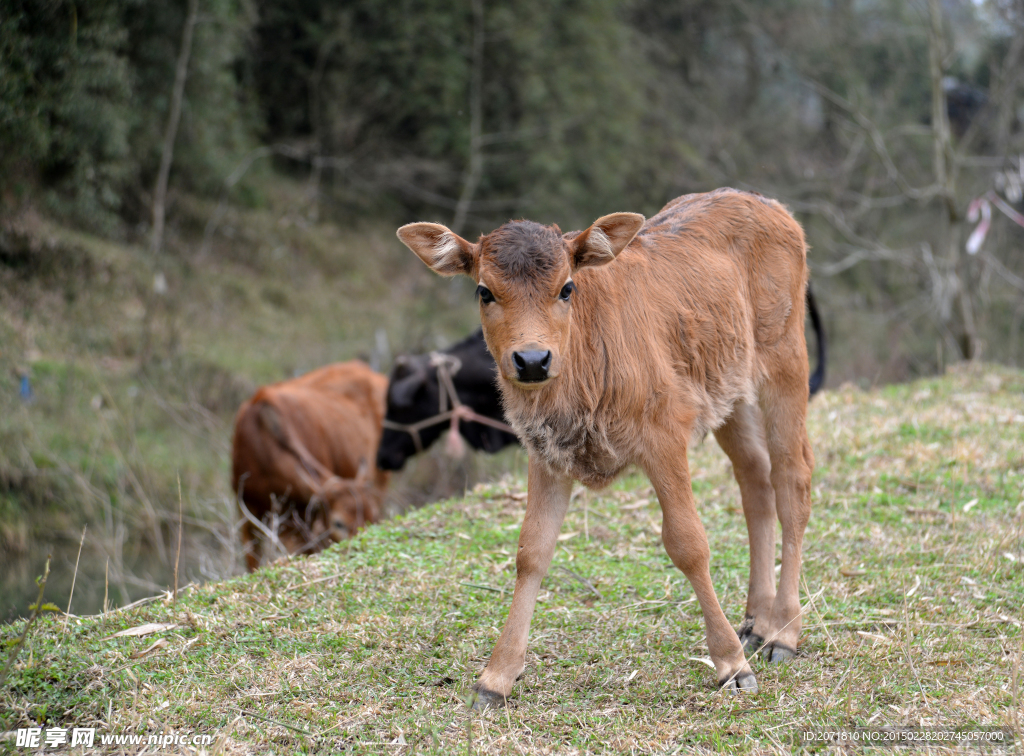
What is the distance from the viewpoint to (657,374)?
3830mm

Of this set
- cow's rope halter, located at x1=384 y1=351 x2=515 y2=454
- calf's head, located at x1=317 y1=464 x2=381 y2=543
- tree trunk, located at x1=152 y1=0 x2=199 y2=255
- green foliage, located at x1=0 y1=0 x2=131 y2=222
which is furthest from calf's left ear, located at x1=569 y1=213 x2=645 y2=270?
tree trunk, located at x1=152 y1=0 x2=199 y2=255

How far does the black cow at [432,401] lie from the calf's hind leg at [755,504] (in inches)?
223

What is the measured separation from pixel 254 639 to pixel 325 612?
414 mm

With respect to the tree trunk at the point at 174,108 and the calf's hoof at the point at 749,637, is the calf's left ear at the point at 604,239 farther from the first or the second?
the tree trunk at the point at 174,108

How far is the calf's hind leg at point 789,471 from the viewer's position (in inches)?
165

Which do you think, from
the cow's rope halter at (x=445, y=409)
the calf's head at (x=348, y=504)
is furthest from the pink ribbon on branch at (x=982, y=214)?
the calf's head at (x=348, y=504)

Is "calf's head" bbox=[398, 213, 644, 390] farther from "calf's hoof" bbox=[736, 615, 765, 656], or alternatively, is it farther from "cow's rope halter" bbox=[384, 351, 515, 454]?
"cow's rope halter" bbox=[384, 351, 515, 454]

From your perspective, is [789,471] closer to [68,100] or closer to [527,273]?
[527,273]

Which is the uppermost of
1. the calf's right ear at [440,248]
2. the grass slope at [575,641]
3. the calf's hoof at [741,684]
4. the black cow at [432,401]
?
the calf's right ear at [440,248]

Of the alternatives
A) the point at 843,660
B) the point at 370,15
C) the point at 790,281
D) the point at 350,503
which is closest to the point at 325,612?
the point at 843,660

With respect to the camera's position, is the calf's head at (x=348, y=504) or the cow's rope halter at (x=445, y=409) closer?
the calf's head at (x=348, y=504)

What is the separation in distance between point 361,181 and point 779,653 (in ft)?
75.4

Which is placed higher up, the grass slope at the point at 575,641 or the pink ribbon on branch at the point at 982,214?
the pink ribbon on branch at the point at 982,214

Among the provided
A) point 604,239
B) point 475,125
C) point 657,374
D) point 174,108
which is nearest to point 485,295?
point 604,239
